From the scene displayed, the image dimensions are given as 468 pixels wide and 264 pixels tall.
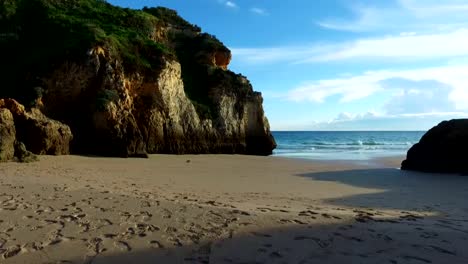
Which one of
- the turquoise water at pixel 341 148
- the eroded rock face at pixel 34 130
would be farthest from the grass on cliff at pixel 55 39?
the turquoise water at pixel 341 148

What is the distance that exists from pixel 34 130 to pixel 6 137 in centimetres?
254

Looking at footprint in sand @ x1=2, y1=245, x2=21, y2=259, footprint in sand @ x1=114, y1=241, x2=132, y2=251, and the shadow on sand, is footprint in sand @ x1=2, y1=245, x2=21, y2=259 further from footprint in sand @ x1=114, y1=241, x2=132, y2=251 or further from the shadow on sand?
footprint in sand @ x1=114, y1=241, x2=132, y2=251

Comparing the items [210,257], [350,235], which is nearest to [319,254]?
[350,235]

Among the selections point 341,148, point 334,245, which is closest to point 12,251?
point 334,245

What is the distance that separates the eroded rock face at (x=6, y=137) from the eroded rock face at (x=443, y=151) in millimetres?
16643

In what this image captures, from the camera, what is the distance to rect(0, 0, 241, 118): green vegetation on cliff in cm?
2127

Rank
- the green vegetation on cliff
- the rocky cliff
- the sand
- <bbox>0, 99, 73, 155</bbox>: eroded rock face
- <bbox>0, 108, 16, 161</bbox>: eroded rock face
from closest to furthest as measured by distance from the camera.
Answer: the sand
<bbox>0, 108, 16, 161</bbox>: eroded rock face
<bbox>0, 99, 73, 155</bbox>: eroded rock face
the rocky cliff
the green vegetation on cliff

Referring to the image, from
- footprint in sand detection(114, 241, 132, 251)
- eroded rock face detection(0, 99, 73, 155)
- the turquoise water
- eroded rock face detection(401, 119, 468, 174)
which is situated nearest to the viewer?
footprint in sand detection(114, 241, 132, 251)

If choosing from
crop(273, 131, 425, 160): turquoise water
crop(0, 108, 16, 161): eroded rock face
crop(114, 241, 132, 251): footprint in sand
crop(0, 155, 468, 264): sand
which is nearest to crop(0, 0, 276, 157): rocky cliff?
crop(0, 108, 16, 161): eroded rock face

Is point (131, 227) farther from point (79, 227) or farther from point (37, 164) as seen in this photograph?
point (37, 164)

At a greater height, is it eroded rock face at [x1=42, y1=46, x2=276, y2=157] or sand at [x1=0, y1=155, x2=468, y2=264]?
eroded rock face at [x1=42, y1=46, x2=276, y2=157]

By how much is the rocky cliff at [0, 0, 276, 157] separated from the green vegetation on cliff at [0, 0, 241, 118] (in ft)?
0.19

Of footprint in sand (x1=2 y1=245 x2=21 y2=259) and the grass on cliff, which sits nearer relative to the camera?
footprint in sand (x1=2 y1=245 x2=21 y2=259)

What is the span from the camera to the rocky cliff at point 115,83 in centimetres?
2112
